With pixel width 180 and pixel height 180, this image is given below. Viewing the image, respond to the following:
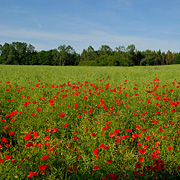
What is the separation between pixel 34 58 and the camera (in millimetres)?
74000

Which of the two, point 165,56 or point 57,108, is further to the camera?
point 165,56

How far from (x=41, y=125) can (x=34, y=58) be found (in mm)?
76333

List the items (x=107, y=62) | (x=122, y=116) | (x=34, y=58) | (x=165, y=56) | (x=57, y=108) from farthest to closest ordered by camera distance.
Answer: (x=165, y=56) < (x=34, y=58) < (x=107, y=62) < (x=57, y=108) < (x=122, y=116)

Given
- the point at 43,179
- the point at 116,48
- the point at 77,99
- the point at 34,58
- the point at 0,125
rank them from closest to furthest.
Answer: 1. the point at 43,179
2. the point at 0,125
3. the point at 77,99
4. the point at 34,58
5. the point at 116,48

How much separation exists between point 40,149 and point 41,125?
122 cm

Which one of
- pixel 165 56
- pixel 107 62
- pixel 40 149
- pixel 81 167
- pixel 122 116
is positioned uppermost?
pixel 165 56

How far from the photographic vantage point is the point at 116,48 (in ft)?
273

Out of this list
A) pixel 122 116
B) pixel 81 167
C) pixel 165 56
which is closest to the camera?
pixel 81 167

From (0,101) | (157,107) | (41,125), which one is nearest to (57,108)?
(41,125)

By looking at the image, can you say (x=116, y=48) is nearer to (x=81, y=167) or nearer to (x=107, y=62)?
(x=107, y=62)

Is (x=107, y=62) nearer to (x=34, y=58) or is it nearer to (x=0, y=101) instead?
(x=34, y=58)

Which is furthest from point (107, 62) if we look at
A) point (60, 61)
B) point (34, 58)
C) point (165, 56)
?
point (165, 56)

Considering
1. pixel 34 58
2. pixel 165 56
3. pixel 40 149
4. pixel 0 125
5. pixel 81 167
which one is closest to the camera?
pixel 81 167

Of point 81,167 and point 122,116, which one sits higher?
point 122,116
